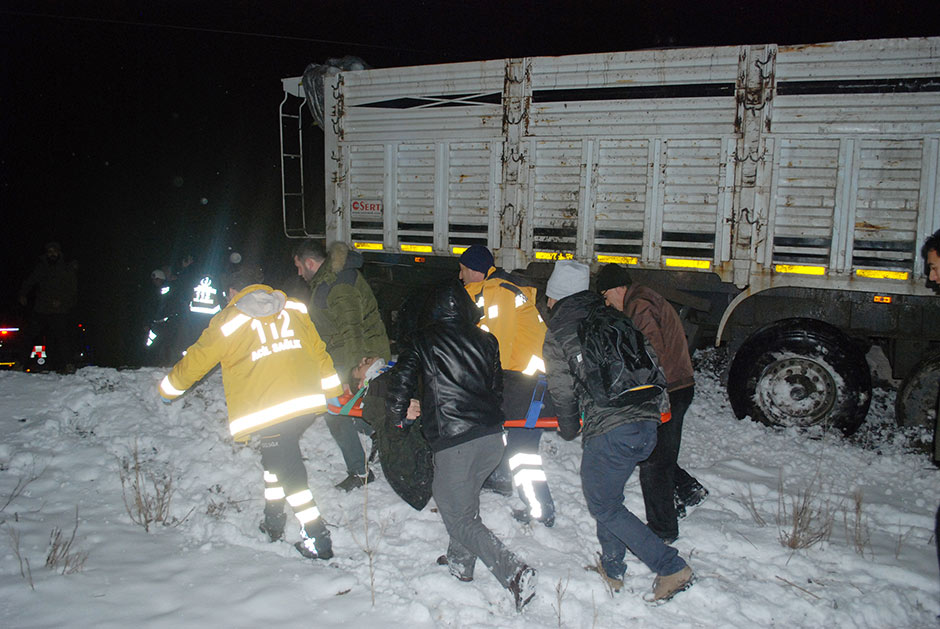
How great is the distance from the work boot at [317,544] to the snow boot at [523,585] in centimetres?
116

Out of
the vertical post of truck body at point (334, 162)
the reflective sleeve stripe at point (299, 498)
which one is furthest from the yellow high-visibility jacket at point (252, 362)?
the vertical post of truck body at point (334, 162)

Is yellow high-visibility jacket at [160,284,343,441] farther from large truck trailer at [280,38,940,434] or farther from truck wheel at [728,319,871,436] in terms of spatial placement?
truck wheel at [728,319,871,436]

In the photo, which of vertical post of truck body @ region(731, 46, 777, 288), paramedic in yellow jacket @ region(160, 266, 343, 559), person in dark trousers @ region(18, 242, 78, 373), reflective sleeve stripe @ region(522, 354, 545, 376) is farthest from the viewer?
person in dark trousers @ region(18, 242, 78, 373)

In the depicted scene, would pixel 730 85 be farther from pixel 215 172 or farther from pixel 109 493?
pixel 215 172

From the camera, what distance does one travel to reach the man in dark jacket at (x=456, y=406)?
11.0ft

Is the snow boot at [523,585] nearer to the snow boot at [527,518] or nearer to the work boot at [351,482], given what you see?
the snow boot at [527,518]

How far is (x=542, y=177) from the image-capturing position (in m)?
6.66

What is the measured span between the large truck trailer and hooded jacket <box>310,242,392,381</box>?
7.97ft

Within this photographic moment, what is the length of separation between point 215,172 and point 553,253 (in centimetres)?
1181

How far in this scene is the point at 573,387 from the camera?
350 centimetres

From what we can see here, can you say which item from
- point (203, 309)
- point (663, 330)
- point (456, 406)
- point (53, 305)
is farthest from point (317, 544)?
point (53, 305)

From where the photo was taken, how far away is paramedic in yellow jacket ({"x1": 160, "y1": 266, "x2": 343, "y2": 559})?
3.62 metres

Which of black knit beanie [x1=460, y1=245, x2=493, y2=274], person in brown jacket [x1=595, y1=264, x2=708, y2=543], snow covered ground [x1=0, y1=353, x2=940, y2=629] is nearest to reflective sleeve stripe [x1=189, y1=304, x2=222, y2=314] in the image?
snow covered ground [x1=0, y1=353, x2=940, y2=629]

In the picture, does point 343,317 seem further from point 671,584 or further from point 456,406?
point 671,584
